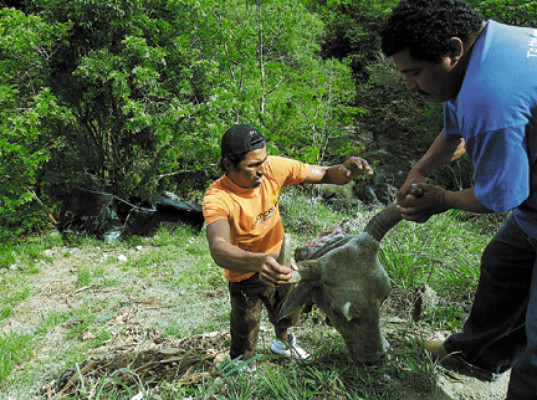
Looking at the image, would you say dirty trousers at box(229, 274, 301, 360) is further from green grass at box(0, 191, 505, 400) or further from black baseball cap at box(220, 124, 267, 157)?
black baseball cap at box(220, 124, 267, 157)

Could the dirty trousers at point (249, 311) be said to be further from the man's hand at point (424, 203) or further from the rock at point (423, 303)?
the rock at point (423, 303)

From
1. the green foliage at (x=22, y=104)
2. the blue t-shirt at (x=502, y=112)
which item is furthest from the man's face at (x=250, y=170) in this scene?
the green foliage at (x=22, y=104)

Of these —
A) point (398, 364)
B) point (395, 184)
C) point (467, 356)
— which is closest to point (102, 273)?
point (398, 364)

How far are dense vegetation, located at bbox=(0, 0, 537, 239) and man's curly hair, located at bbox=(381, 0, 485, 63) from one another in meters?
4.17

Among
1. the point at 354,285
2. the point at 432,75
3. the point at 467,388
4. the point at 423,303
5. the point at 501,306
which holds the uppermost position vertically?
the point at 432,75

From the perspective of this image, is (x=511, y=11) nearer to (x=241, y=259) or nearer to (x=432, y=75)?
(x=432, y=75)

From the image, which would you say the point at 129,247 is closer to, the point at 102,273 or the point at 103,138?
the point at 102,273

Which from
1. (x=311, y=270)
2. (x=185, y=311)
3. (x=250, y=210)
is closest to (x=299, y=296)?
(x=311, y=270)

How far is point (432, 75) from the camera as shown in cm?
172

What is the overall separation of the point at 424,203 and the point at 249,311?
4.57 ft

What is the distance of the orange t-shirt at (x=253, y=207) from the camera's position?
233 centimetres

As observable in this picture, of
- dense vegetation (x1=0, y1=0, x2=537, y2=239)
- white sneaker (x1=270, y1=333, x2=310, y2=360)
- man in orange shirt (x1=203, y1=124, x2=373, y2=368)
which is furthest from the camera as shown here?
dense vegetation (x1=0, y1=0, x2=537, y2=239)

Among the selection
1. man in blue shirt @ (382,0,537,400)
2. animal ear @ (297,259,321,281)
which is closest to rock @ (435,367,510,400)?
man in blue shirt @ (382,0,537,400)

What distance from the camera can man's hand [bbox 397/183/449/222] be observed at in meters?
1.87
